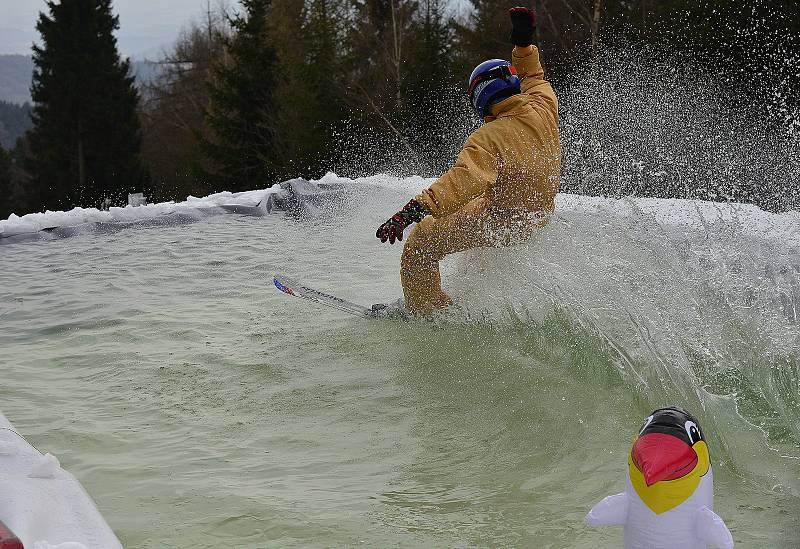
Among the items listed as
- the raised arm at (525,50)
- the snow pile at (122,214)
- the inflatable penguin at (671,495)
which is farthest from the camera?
the snow pile at (122,214)

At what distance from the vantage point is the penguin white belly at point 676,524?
198 centimetres

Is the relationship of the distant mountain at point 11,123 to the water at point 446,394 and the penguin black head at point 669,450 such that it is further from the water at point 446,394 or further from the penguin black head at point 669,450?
the penguin black head at point 669,450

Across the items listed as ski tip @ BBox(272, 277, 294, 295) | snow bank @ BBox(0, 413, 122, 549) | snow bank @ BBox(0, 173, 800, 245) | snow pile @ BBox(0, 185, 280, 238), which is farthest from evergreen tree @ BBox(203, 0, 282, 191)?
snow bank @ BBox(0, 413, 122, 549)

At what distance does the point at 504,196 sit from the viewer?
4.89 meters

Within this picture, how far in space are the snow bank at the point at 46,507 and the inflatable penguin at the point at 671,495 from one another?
1377 millimetres

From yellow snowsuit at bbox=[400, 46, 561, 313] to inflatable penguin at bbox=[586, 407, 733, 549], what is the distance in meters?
2.55

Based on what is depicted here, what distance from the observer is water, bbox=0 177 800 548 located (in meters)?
2.81

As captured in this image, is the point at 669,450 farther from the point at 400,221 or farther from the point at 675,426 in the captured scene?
the point at 400,221

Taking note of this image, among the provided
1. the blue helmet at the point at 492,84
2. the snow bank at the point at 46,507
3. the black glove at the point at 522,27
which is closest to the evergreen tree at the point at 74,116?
the black glove at the point at 522,27

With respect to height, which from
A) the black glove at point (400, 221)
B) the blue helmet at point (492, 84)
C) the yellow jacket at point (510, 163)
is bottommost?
the black glove at point (400, 221)

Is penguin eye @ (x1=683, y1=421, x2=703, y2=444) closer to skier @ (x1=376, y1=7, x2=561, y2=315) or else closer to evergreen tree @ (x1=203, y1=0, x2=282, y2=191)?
skier @ (x1=376, y1=7, x2=561, y2=315)

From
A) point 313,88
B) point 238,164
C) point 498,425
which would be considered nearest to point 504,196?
point 498,425

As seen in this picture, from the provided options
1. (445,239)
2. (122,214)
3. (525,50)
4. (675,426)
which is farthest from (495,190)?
(122,214)

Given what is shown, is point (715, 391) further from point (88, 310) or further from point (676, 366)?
point (88, 310)
